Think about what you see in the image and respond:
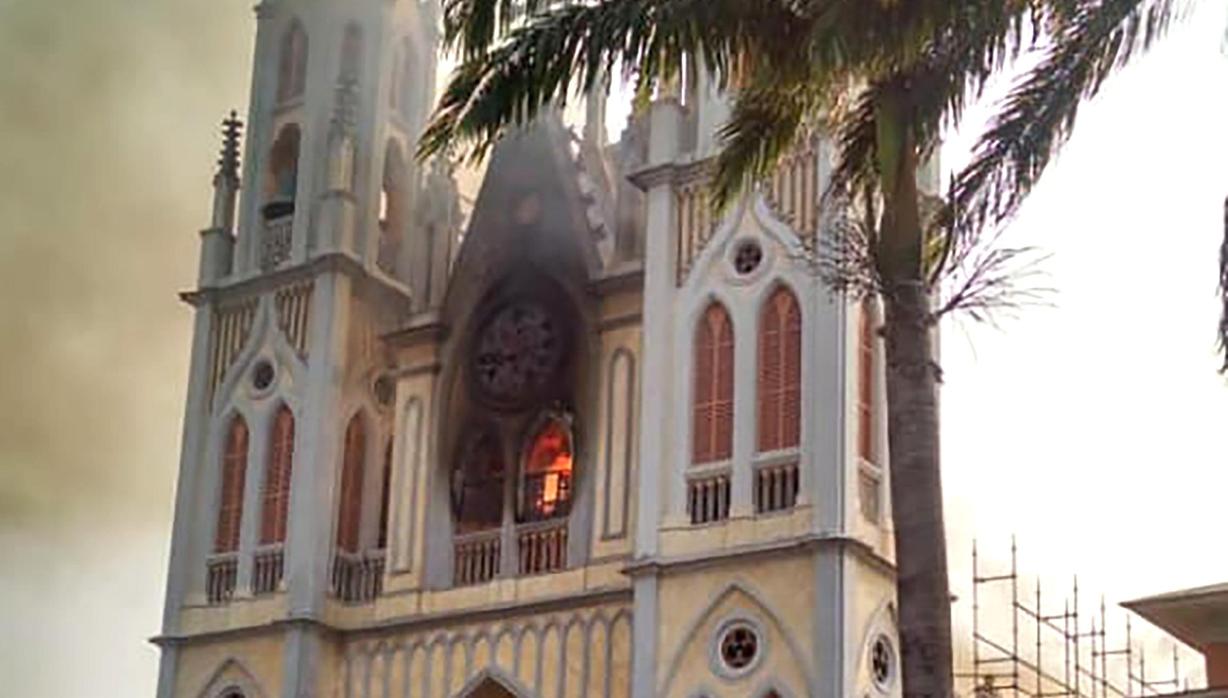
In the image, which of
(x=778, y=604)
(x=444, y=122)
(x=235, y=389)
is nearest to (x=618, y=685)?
(x=778, y=604)

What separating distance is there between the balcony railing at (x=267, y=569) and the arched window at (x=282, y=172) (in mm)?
5687

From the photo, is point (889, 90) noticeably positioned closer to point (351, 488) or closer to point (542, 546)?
point (542, 546)

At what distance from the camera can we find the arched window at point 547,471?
31641 mm

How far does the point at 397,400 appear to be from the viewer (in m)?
33.3

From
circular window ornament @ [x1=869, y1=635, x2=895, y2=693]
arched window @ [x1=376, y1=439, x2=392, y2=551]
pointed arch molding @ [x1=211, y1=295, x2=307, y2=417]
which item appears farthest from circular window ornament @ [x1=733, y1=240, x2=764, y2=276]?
pointed arch molding @ [x1=211, y1=295, x2=307, y2=417]

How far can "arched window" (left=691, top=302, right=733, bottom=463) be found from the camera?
95.5 ft

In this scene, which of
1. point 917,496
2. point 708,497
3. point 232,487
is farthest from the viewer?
point 232,487

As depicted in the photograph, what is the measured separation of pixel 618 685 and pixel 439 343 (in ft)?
21.4

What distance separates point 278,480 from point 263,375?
1806 mm

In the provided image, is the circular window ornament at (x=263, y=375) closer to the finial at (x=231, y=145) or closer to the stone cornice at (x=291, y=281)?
the stone cornice at (x=291, y=281)

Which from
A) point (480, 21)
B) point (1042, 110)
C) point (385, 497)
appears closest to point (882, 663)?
point (385, 497)

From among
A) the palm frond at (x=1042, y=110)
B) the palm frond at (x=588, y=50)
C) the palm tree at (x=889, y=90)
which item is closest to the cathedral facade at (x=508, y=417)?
the palm frond at (x=1042, y=110)

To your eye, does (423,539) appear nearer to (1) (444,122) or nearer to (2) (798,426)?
(2) (798,426)

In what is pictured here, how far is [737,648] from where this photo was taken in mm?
27875
